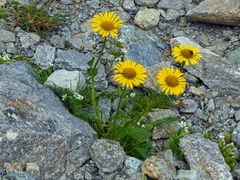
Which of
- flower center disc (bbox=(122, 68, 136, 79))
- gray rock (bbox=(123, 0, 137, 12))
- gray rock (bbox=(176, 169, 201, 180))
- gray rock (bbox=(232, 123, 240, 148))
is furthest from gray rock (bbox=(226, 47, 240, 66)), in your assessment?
flower center disc (bbox=(122, 68, 136, 79))

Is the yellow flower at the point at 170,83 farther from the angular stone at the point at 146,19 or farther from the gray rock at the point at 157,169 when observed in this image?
the angular stone at the point at 146,19

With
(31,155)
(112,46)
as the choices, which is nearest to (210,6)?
(112,46)

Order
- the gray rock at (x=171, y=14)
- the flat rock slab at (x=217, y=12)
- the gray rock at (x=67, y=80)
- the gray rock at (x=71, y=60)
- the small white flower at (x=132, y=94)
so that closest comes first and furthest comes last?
the gray rock at (x=67, y=80)
the small white flower at (x=132, y=94)
the gray rock at (x=71, y=60)
the flat rock slab at (x=217, y=12)
the gray rock at (x=171, y=14)

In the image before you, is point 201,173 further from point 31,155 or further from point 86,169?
point 31,155

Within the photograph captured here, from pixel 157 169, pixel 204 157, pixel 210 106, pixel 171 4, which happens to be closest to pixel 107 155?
pixel 157 169

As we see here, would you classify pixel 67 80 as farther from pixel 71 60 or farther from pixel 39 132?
pixel 39 132

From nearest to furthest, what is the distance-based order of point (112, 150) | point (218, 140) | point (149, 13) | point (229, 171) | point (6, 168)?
1. point (6, 168)
2. point (112, 150)
3. point (229, 171)
4. point (218, 140)
5. point (149, 13)

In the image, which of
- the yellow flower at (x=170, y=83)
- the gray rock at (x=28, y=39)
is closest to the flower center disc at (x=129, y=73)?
the yellow flower at (x=170, y=83)
